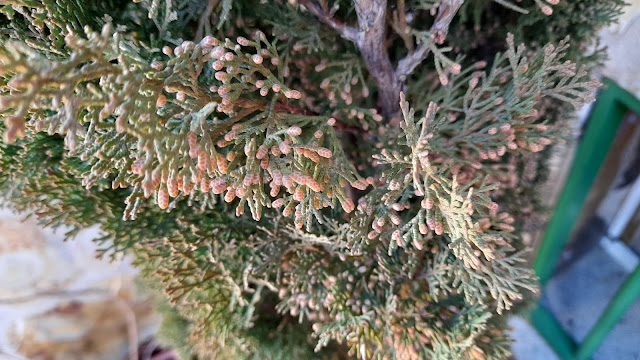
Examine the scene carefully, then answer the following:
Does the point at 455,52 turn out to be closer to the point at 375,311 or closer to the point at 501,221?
the point at 501,221

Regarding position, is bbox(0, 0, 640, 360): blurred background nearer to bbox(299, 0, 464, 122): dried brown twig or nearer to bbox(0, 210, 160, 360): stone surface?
bbox(0, 210, 160, 360): stone surface

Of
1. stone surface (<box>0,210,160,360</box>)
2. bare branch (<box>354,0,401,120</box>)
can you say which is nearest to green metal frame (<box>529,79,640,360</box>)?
bare branch (<box>354,0,401,120</box>)

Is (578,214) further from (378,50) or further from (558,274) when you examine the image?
(378,50)

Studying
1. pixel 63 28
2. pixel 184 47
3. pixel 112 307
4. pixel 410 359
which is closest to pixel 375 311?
pixel 410 359

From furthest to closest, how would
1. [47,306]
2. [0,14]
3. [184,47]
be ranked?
[47,306], [0,14], [184,47]

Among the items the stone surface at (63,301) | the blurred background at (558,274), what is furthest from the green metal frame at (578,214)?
the stone surface at (63,301)

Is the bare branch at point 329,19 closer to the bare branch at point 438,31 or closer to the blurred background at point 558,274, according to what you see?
the bare branch at point 438,31
